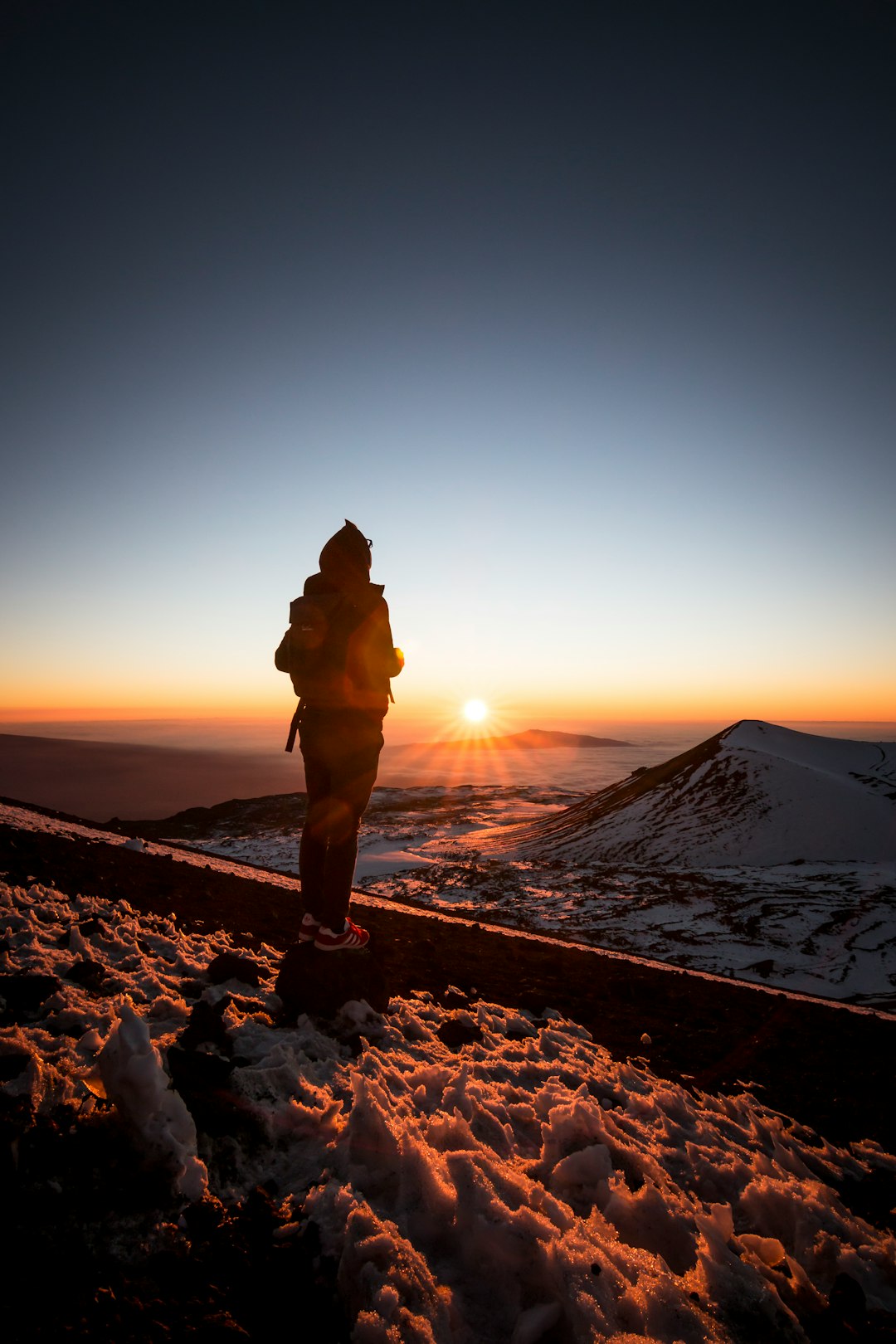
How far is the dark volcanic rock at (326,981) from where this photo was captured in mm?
3307

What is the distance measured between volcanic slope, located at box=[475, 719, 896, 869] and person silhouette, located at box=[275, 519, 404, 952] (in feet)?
66.7

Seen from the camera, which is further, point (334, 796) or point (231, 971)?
point (334, 796)

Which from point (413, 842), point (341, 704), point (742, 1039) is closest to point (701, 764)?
point (413, 842)

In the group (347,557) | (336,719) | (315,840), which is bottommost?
(315,840)

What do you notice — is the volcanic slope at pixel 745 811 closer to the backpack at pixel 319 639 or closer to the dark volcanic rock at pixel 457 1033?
the dark volcanic rock at pixel 457 1033

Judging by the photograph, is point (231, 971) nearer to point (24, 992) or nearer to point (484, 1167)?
point (24, 992)

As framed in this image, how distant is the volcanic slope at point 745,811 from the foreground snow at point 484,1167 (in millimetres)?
20597

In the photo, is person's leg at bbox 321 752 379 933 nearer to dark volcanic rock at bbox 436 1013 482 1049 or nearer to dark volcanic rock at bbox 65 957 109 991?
dark volcanic rock at bbox 436 1013 482 1049

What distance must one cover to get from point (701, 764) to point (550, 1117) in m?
27.2

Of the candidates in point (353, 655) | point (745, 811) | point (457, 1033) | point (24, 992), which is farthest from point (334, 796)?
point (745, 811)

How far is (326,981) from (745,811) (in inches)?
934

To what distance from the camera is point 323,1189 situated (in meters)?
1.87

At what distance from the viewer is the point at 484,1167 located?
6.75 ft

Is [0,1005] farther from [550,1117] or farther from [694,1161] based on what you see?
[694,1161]
